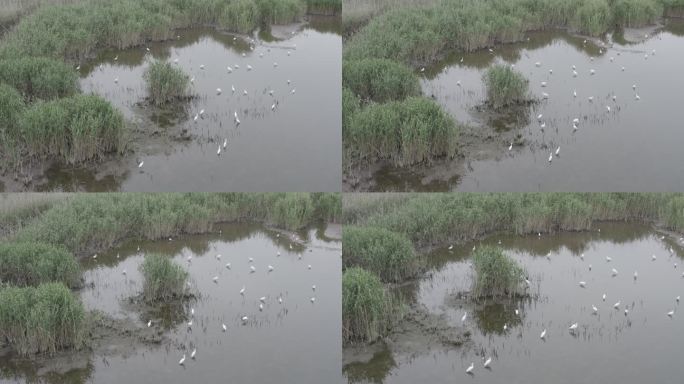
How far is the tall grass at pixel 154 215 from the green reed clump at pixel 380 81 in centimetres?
141

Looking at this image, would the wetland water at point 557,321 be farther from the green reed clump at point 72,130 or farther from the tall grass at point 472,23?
the green reed clump at point 72,130

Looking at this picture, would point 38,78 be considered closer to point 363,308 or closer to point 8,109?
point 8,109

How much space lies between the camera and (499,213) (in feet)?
38.9

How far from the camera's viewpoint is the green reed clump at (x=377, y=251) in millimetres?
10055

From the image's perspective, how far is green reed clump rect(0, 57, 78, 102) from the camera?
12.1 meters

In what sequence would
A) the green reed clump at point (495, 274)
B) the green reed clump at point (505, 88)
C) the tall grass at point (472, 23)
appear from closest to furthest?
the green reed clump at point (495, 274), the green reed clump at point (505, 88), the tall grass at point (472, 23)

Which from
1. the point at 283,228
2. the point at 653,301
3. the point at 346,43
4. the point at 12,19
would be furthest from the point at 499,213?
the point at 12,19

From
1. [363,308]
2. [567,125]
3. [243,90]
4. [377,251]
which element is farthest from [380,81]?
[363,308]

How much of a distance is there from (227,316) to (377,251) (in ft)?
6.26

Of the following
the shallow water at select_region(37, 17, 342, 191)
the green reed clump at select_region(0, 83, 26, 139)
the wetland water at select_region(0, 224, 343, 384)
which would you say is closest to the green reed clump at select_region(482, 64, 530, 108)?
the shallow water at select_region(37, 17, 342, 191)

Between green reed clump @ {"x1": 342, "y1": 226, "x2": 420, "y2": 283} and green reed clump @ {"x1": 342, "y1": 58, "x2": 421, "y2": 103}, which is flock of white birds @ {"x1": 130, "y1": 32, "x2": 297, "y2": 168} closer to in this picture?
green reed clump @ {"x1": 342, "y1": 58, "x2": 421, "y2": 103}

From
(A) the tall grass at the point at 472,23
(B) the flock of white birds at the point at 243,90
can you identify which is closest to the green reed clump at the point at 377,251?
(B) the flock of white birds at the point at 243,90

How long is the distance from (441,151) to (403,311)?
2.06m

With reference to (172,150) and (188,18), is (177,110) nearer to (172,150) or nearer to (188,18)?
(172,150)
